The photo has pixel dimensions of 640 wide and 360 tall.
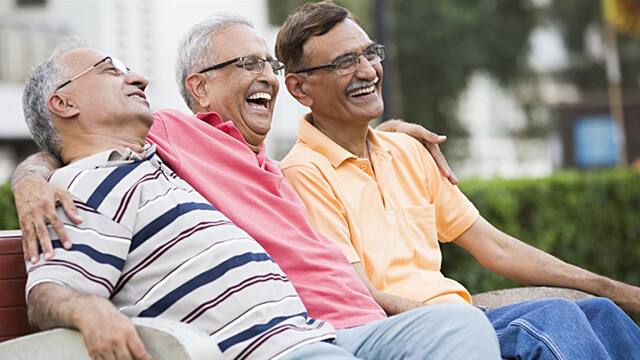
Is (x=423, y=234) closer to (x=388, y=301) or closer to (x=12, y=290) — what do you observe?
(x=388, y=301)

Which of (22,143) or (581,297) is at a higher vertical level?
(581,297)

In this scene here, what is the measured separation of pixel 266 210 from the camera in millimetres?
3660

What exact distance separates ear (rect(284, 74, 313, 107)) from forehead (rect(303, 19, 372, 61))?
0.36ft

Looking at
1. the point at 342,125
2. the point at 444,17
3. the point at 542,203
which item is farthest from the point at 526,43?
the point at 342,125

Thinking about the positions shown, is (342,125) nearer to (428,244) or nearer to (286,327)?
(428,244)

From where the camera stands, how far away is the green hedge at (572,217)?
887 centimetres

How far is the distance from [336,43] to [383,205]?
65cm

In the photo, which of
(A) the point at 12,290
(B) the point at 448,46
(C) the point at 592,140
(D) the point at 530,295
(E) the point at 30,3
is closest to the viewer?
(A) the point at 12,290

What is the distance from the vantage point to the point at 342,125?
437cm

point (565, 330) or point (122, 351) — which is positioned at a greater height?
point (122, 351)

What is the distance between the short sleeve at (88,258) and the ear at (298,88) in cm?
144

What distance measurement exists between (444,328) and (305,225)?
0.75 metres

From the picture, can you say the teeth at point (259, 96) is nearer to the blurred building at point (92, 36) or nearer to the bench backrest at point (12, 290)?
the bench backrest at point (12, 290)

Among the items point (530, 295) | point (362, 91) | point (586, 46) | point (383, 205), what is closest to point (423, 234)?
point (383, 205)
